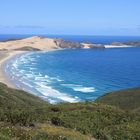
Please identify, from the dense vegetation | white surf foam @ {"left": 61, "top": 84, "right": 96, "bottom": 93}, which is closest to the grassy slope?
the dense vegetation

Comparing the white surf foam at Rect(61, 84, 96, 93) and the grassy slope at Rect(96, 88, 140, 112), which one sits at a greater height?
the grassy slope at Rect(96, 88, 140, 112)

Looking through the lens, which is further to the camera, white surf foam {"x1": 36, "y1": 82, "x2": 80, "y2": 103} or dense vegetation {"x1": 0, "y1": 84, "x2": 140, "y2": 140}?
white surf foam {"x1": 36, "y1": 82, "x2": 80, "y2": 103}

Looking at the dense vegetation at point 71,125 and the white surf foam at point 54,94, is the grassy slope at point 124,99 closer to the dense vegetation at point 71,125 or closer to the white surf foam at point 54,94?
the dense vegetation at point 71,125

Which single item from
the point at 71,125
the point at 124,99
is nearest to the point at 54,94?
the point at 124,99

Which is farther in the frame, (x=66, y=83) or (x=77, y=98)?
(x=66, y=83)

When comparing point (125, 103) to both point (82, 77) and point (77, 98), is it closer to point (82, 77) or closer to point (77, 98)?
point (77, 98)

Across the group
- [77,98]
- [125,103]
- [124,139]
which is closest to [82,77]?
[77,98]

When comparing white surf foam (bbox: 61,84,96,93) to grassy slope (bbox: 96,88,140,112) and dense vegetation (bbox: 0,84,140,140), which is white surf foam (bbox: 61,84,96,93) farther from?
dense vegetation (bbox: 0,84,140,140)

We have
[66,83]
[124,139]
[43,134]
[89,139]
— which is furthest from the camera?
[66,83]

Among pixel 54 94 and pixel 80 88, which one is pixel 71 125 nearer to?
pixel 54 94

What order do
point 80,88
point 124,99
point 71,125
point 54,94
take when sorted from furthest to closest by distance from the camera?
point 80,88 < point 54,94 < point 124,99 < point 71,125

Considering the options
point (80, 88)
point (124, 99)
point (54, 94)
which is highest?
point (124, 99)
